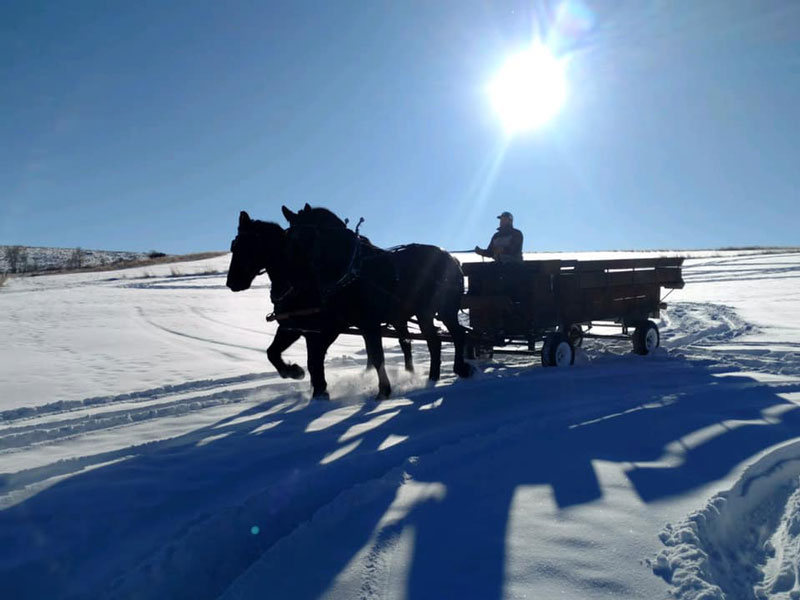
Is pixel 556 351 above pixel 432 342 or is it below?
below

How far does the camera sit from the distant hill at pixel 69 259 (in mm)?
51106

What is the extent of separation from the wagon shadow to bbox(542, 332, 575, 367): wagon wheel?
2337 millimetres

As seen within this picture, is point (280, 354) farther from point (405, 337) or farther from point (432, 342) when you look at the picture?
point (432, 342)

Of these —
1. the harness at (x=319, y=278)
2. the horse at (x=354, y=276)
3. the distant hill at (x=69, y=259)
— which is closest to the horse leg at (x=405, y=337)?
the horse at (x=354, y=276)

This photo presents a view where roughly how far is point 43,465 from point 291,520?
2.08 meters

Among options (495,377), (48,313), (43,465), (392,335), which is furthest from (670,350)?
(48,313)

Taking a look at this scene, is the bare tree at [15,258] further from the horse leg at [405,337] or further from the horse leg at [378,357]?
the horse leg at [378,357]

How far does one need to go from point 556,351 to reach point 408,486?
5.31 metres

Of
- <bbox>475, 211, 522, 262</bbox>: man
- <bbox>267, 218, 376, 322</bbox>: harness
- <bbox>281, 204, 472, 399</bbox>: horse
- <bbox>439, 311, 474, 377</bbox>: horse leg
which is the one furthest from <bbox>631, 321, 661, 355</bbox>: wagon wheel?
<bbox>267, 218, 376, 322</bbox>: harness

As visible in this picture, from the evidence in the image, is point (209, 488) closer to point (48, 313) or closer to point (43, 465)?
point (43, 465)

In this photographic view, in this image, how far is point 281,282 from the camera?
7.30 m

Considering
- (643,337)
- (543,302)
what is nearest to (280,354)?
(543,302)

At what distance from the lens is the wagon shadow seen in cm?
292

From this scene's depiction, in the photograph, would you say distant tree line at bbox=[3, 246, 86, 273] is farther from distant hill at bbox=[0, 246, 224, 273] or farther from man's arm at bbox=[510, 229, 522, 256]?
man's arm at bbox=[510, 229, 522, 256]
